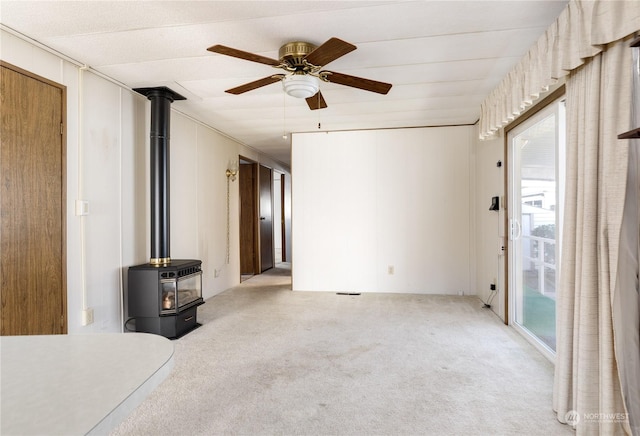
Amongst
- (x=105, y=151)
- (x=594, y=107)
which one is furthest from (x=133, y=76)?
(x=594, y=107)

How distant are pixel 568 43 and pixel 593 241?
41.0 inches

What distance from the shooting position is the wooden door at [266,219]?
22.0 ft

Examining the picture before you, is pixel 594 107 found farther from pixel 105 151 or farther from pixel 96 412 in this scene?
pixel 105 151

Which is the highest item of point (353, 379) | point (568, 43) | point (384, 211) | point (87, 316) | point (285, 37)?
point (285, 37)

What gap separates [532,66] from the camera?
7.33ft

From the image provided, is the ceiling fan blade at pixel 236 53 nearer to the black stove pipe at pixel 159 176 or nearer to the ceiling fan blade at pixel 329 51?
the ceiling fan blade at pixel 329 51

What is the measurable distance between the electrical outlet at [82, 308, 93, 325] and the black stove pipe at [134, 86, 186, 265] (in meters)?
0.63

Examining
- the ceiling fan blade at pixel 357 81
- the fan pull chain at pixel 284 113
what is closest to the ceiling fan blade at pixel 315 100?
the ceiling fan blade at pixel 357 81

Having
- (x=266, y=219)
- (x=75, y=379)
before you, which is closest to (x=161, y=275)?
(x=75, y=379)

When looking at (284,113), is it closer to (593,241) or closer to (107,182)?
(107,182)

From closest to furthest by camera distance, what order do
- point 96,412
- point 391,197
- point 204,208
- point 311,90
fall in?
point 96,412, point 311,90, point 204,208, point 391,197

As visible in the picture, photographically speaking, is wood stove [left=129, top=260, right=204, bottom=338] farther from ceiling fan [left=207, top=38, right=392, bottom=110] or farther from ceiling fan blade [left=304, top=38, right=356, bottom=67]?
ceiling fan blade [left=304, top=38, right=356, bottom=67]

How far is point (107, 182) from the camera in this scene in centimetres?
295

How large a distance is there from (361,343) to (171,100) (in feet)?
9.68
